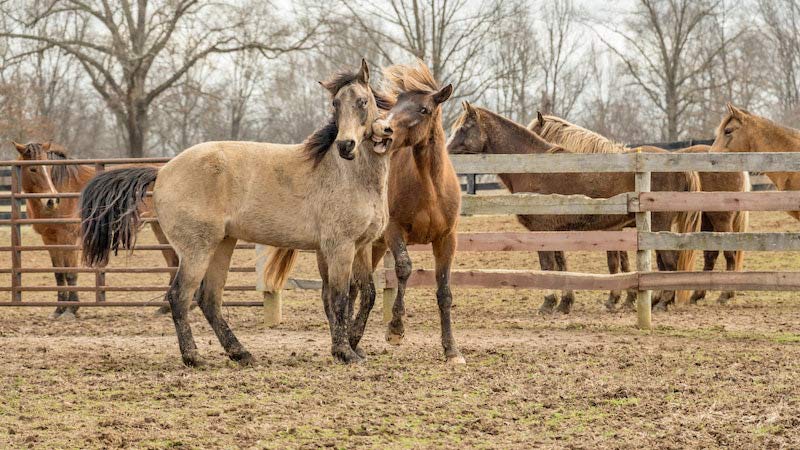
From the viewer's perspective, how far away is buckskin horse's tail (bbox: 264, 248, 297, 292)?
7.07 meters

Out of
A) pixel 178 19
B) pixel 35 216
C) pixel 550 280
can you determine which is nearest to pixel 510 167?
pixel 550 280

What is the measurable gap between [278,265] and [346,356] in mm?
1511

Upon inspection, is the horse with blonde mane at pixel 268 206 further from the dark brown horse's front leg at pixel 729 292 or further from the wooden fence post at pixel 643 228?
the dark brown horse's front leg at pixel 729 292

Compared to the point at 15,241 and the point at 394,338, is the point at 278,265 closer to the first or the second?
the point at 394,338

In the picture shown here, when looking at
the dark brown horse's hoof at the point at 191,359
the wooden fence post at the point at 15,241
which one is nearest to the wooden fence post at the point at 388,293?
the dark brown horse's hoof at the point at 191,359

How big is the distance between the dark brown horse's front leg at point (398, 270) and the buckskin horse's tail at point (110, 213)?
67.9 inches

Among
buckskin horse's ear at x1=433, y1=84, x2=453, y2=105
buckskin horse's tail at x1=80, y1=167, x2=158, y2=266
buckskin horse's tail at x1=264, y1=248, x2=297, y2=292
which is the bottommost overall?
buckskin horse's tail at x1=264, y1=248, x2=297, y2=292

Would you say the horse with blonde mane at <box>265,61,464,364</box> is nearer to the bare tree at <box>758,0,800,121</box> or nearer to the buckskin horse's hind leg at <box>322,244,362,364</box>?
the buckskin horse's hind leg at <box>322,244,362,364</box>

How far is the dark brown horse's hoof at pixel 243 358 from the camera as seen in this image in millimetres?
5926

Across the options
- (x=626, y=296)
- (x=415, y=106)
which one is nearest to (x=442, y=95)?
(x=415, y=106)

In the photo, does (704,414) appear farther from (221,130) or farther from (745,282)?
(221,130)

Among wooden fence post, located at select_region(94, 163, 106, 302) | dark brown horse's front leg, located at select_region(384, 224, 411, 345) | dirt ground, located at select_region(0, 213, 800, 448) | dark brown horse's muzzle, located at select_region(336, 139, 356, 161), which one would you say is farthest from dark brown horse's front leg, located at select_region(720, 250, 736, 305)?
wooden fence post, located at select_region(94, 163, 106, 302)

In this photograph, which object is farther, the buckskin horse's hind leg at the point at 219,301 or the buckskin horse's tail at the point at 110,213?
the buckskin horse's tail at the point at 110,213

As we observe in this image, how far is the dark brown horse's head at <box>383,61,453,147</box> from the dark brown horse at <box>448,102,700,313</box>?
3146 mm
